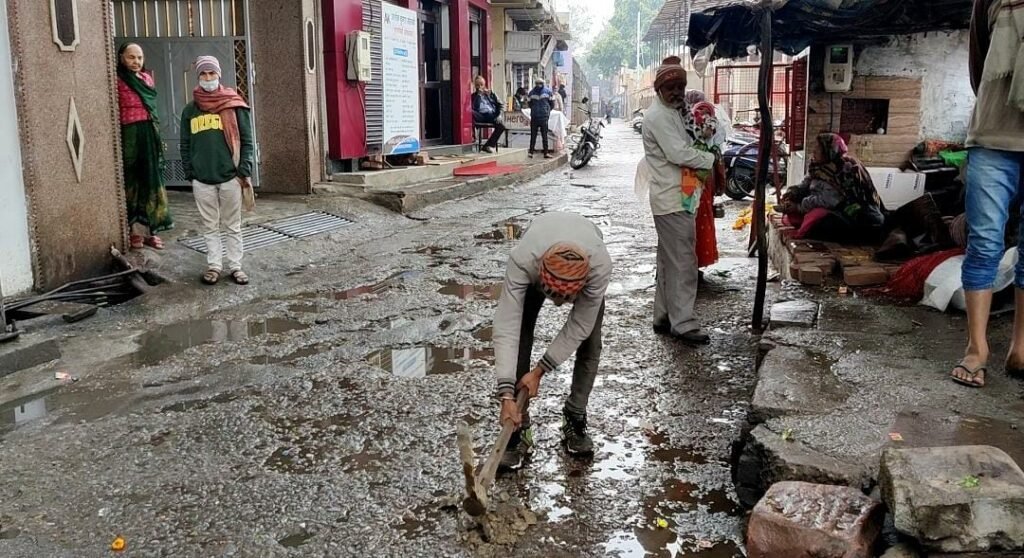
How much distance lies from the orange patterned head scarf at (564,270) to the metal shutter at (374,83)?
9.60m

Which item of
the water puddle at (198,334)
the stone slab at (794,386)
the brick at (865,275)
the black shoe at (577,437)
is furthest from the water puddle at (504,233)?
the black shoe at (577,437)

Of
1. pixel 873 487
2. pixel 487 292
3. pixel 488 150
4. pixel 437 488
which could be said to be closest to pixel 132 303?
pixel 487 292

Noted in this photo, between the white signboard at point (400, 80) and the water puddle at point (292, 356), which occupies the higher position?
the white signboard at point (400, 80)

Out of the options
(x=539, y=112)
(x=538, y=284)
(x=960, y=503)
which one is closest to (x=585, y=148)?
(x=539, y=112)

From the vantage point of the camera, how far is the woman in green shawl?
Answer: 7.43m

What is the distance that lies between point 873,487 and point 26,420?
3844 mm

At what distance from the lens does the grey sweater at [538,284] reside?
3.30 meters

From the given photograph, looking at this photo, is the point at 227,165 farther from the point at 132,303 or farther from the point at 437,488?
the point at 437,488

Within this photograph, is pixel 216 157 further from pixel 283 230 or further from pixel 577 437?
pixel 577 437

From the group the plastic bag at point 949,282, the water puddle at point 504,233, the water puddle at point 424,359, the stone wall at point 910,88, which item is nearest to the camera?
the water puddle at point 424,359

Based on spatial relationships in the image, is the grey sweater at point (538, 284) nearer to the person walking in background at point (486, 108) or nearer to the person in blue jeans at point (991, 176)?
the person in blue jeans at point (991, 176)

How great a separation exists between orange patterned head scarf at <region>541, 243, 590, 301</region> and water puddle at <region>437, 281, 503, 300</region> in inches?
144

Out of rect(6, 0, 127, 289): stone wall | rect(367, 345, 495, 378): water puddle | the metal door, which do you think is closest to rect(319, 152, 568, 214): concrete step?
the metal door

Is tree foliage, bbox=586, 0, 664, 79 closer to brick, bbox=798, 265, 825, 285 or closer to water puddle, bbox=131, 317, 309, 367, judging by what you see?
brick, bbox=798, 265, 825, 285
